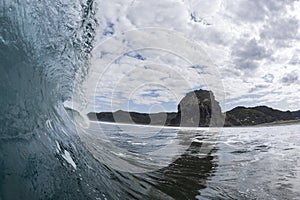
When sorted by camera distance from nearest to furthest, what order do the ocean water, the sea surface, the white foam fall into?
1. the sea surface
2. the ocean water
3. the white foam

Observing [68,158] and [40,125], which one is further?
[68,158]

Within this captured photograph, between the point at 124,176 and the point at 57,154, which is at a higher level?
the point at 57,154

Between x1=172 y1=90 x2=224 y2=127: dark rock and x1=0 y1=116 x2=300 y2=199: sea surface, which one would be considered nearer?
x1=0 y1=116 x2=300 y2=199: sea surface

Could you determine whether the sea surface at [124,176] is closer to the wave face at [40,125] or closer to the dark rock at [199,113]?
the wave face at [40,125]

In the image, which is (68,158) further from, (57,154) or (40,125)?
(40,125)

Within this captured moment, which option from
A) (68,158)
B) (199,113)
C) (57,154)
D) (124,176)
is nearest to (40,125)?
(57,154)

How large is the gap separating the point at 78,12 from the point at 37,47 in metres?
2.08

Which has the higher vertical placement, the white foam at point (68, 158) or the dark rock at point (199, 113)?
the white foam at point (68, 158)

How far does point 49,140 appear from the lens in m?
5.25

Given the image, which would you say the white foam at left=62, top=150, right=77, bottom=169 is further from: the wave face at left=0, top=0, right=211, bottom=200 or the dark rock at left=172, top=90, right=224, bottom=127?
the dark rock at left=172, top=90, right=224, bottom=127

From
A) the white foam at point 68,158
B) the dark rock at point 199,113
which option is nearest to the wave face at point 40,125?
the white foam at point 68,158

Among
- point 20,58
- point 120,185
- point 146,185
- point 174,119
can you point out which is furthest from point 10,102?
point 174,119

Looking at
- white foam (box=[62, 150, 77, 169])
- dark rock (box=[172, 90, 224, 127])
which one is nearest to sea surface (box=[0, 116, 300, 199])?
white foam (box=[62, 150, 77, 169])

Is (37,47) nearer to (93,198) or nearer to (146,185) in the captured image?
(93,198)
